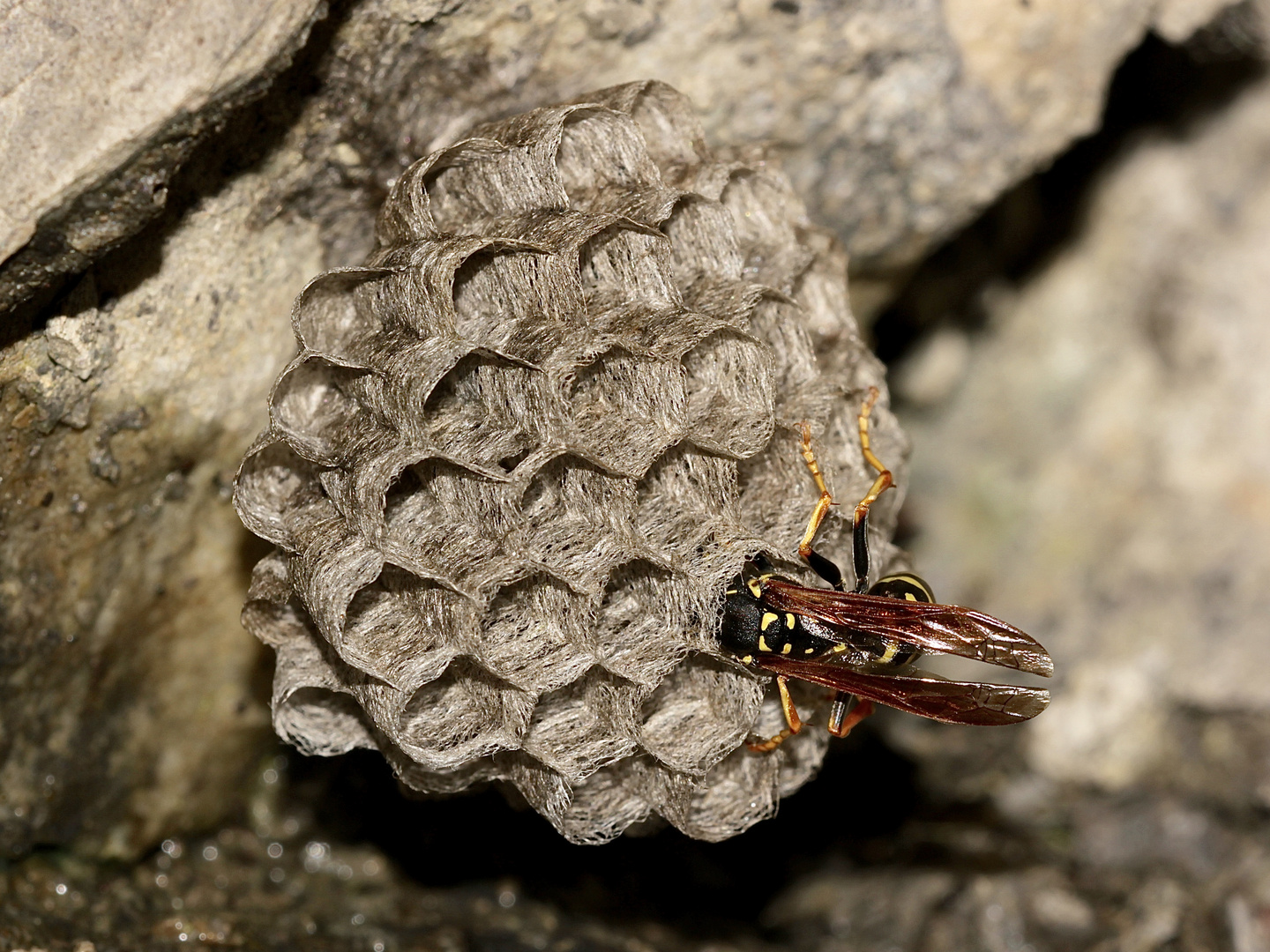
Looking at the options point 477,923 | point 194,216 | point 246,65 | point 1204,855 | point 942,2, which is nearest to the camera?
point 246,65

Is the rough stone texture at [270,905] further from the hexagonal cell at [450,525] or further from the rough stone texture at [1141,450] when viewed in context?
the rough stone texture at [1141,450]

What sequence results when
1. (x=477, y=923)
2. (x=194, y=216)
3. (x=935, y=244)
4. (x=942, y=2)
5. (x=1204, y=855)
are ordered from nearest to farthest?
(x=194, y=216)
(x=942, y=2)
(x=477, y=923)
(x=935, y=244)
(x=1204, y=855)

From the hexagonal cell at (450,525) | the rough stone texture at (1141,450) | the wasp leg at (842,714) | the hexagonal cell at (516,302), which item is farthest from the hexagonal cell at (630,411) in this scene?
the rough stone texture at (1141,450)

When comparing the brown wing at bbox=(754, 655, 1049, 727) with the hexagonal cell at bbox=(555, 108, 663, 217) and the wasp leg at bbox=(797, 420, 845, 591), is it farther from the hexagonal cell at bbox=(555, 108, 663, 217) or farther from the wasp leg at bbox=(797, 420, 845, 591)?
the hexagonal cell at bbox=(555, 108, 663, 217)

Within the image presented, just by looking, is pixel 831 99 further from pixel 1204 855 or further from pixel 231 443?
pixel 1204 855

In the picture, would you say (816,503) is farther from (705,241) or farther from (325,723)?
(325,723)

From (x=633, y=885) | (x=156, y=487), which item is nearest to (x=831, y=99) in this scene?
(x=156, y=487)

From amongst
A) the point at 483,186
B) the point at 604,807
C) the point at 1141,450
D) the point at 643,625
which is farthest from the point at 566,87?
the point at 1141,450
